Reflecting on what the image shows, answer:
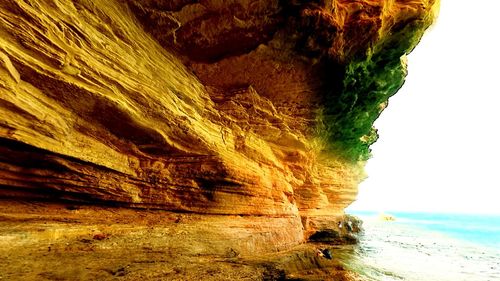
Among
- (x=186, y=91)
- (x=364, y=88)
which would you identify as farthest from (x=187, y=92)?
(x=364, y=88)

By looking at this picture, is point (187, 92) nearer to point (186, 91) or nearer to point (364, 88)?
point (186, 91)

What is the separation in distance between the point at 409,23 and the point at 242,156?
8.72 meters

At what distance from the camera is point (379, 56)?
42.2 feet

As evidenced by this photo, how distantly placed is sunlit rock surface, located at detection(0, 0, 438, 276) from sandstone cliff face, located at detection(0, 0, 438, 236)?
0.12 ft

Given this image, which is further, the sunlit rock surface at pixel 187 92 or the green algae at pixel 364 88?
the green algae at pixel 364 88

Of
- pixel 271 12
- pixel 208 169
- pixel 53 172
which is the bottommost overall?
pixel 53 172

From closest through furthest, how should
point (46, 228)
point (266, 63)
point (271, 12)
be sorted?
point (46, 228) → point (271, 12) → point (266, 63)

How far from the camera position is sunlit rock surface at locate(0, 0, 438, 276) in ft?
18.0

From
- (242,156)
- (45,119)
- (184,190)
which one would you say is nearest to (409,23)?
(242,156)

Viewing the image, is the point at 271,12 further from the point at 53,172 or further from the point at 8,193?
the point at 8,193

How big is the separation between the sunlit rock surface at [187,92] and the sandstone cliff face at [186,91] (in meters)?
0.04

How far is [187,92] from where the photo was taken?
9180 mm

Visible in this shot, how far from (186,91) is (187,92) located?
0.17 feet

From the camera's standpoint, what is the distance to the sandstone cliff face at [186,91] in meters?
5.49
